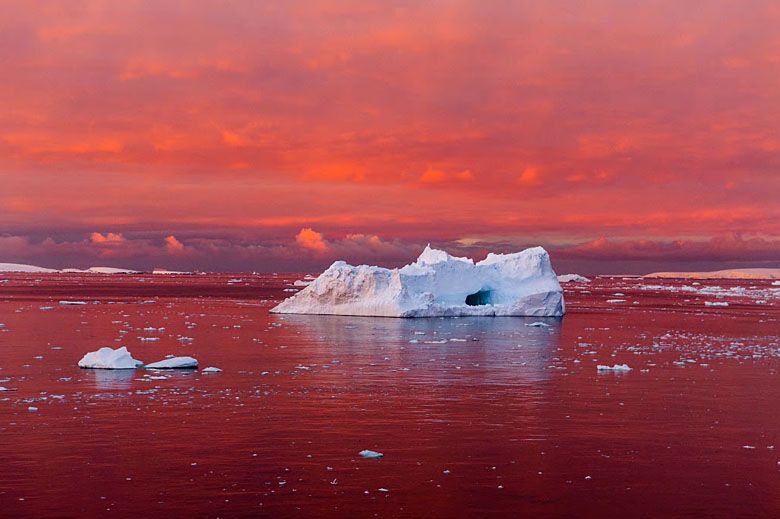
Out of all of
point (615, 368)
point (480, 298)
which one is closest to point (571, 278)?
point (480, 298)

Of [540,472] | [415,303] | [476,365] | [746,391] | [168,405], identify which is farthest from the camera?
[415,303]

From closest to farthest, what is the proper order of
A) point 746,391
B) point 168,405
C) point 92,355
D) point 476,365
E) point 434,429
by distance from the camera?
point 434,429 → point 168,405 → point 746,391 → point 92,355 → point 476,365

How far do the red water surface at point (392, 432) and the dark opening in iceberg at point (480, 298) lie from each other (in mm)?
17462

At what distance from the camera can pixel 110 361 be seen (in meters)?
20.6

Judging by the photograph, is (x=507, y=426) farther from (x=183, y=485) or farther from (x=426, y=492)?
(x=183, y=485)

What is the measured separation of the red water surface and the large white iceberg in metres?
13.4

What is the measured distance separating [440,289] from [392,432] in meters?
29.2

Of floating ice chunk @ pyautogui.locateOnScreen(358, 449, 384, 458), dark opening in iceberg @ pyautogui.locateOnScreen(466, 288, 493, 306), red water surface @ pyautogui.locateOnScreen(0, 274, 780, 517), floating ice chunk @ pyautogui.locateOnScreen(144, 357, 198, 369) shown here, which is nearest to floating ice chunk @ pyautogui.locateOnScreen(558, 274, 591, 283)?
dark opening in iceberg @ pyautogui.locateOnScreen(466, 288, 493, 306)

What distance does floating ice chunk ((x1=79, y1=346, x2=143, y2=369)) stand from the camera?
20.6 m

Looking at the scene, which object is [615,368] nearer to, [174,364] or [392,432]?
[392,432]

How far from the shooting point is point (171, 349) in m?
25.8

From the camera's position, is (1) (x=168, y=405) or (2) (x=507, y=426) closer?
(2) (x=507, y=426)

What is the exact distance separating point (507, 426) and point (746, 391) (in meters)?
7.05

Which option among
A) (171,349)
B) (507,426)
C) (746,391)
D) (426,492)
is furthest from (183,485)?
(171,349)
